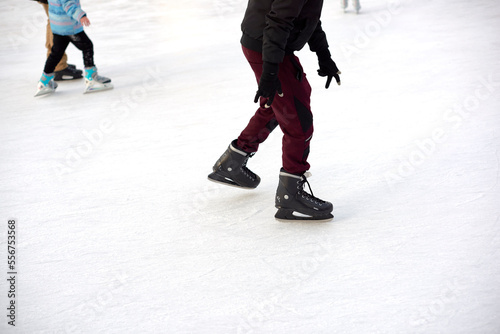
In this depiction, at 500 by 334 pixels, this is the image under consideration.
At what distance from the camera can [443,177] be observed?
2.45 metres

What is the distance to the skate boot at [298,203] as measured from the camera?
2184mm

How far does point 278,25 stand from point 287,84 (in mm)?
241

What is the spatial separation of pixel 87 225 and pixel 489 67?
9.30 ft

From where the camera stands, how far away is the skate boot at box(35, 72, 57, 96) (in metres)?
4.23

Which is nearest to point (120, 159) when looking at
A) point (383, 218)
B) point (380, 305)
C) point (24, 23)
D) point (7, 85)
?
point (383, 218)

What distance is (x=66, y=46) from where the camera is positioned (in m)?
4.17

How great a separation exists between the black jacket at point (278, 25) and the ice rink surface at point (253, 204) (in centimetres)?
69

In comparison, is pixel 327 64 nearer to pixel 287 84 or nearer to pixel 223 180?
pixel 287 84

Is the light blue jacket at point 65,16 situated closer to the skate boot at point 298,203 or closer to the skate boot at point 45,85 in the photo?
the skate boot at point 45,85

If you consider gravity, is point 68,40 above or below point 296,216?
below

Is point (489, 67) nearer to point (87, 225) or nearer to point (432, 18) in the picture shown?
point (432, 18)

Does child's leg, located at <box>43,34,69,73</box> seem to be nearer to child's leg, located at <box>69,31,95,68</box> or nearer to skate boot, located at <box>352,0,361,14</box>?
child's leg, located at <box>69,31,95,68</box>

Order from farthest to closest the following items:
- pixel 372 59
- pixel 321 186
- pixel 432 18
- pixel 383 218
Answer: pixel 432 18, pixel 372 59, pixel 321 186, pixel 383 218

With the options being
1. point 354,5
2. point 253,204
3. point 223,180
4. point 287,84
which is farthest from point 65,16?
point 354,5
